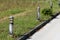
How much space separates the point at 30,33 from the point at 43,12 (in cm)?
1150

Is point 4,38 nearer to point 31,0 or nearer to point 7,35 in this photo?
point 7,35

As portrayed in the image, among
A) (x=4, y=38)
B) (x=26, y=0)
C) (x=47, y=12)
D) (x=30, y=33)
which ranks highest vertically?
(x=4, y=38)

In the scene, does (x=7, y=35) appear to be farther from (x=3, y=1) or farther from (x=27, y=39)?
(x=3, y=1)

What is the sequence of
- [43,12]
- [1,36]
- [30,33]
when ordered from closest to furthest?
[1,36] → [30,33] → [43,12]

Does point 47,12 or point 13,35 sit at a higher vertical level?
point 13,35

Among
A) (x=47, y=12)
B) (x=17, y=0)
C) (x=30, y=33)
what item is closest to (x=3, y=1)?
(x=17, y=0)

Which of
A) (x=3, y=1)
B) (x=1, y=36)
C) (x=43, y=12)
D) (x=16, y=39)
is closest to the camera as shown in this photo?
(x=16, y=39)

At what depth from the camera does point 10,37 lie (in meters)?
10.8

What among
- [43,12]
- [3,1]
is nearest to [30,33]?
[43,12]

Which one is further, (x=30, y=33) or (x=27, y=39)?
(x=30, y=33)

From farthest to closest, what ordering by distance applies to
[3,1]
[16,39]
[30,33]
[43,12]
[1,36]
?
[3,1], [43,12], [30,33], [1,36], [16,39]

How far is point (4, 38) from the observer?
1048cm

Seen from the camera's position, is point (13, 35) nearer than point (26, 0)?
Yes

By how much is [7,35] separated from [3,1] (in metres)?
41.9
